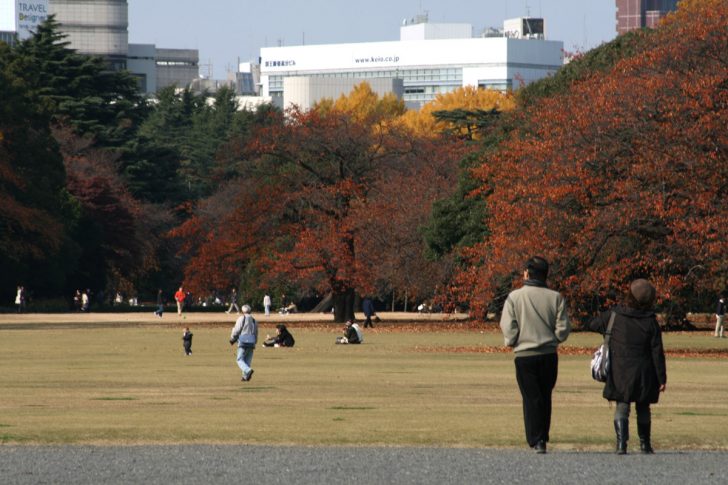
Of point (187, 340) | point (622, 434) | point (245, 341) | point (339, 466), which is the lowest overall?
point (187, 340)

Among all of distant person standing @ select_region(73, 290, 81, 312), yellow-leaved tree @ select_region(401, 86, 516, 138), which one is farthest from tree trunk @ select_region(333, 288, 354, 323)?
yellow-leaved tree @ select_region(401, 86, 516, 138)

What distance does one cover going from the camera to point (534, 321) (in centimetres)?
1581

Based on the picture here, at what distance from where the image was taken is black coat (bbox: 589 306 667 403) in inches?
612

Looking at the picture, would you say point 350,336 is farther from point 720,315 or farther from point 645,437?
point 645,437

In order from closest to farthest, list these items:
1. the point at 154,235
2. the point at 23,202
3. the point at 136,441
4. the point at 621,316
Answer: the point at 621,316 < the point at 136,441 < the point at 23,202 < the point at 154,235

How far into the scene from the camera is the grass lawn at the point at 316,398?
1820 cm

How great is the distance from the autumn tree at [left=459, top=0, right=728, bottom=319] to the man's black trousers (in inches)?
991

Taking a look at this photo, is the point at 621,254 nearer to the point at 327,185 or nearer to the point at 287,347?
the point at 287,347

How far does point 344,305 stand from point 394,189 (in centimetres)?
584

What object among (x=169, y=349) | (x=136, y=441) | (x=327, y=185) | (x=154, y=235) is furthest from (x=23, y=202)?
(x=136, y=441)

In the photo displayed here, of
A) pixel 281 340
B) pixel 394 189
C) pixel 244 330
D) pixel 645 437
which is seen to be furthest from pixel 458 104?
pixel 645 437

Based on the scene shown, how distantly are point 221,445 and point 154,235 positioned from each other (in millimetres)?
90488

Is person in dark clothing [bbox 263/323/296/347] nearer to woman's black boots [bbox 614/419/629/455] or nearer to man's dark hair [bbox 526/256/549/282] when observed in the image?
man's dark hair [bbox 526/256/549/282]

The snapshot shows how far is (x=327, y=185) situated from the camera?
71375 mm
